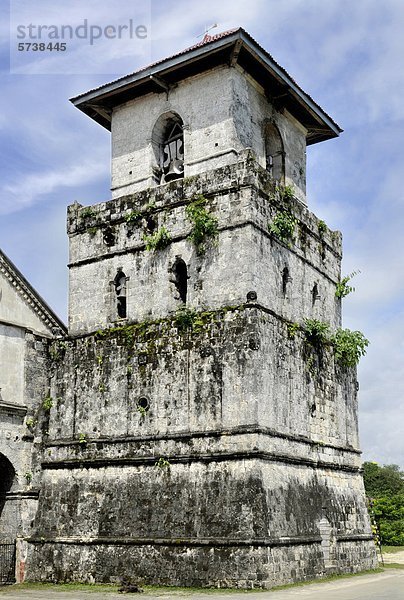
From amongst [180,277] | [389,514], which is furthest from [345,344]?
[389,514]

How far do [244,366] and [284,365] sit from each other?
1691 mm

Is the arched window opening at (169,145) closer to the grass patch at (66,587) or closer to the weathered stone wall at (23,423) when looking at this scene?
the weathered stone wall at (23,423)

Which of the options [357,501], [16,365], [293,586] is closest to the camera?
[293,586]

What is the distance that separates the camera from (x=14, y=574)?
19.9 m

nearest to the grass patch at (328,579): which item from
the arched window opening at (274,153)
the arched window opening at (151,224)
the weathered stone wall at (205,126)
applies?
the arched window opening at (151,224)

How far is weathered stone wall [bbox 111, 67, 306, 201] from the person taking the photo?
20891 millimetres

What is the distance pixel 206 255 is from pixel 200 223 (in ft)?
2.50

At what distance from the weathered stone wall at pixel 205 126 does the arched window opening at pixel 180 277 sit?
2.48 m

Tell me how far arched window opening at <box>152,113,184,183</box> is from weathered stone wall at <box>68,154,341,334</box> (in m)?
1.22

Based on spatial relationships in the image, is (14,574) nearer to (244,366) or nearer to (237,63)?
(244,366)

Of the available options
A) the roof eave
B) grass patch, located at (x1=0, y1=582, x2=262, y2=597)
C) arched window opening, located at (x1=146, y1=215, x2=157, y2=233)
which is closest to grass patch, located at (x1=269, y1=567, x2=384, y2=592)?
grass patch, located at (x1=0, y1=582, x2=262, y2=597)

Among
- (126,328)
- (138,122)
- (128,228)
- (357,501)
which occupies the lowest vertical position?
(357,501)

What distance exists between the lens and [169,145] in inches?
880

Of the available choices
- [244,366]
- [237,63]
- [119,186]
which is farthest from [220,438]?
[237,63]
